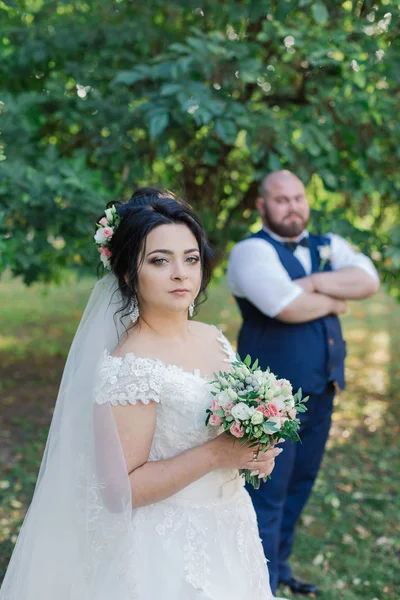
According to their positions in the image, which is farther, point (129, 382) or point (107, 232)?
point (107, 232)

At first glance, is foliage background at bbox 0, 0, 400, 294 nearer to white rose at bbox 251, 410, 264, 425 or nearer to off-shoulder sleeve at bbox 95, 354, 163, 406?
off-shoulder sleeve at bbox 95, 354, 163, 406

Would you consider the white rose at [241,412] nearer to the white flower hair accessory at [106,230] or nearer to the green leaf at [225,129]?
the white flower hair accessory at [106,230]

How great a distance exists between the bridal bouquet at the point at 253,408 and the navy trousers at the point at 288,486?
147 cm

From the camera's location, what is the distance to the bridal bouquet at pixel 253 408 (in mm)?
2125

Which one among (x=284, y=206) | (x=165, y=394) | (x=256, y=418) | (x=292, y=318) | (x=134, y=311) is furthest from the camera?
(x=284, y=206)

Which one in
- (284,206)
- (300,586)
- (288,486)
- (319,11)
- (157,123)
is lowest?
(300,586)

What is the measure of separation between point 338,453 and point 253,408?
14.2 ft

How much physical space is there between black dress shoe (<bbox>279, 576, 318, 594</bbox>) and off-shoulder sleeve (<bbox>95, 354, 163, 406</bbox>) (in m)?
2.23

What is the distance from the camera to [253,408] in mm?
2129

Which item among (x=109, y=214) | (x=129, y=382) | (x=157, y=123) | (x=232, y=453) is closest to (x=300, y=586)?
(x=232, y=453)

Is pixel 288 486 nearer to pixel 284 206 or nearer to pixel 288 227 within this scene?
pixel 288 227

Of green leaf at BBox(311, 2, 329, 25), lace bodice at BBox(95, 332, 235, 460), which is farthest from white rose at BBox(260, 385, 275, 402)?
green leaf at BBox(311, 2, 329, 25)

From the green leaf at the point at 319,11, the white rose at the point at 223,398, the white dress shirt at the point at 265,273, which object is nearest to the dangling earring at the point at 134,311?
the white rose at the point at 223,398

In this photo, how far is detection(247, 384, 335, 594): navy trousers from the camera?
3.65 meters
